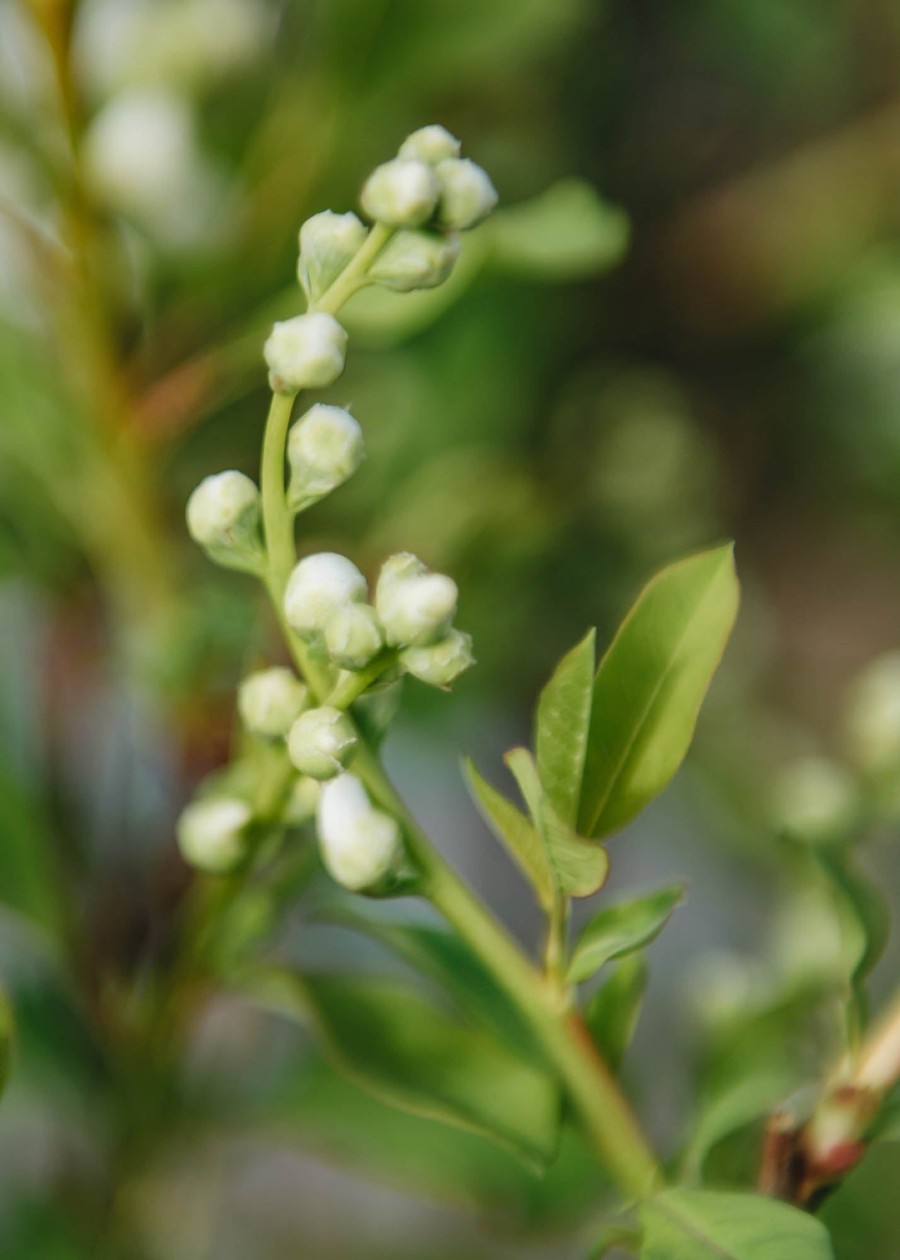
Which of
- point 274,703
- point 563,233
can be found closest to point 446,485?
point 563,233

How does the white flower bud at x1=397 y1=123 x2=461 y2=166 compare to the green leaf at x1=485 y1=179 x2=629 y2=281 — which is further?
the green leaf at x1=485 y1=179 x2=629 y2=281

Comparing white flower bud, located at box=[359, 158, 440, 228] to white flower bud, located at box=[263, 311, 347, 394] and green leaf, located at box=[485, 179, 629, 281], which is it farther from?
green leaf, located at box=[485, 179, 629, 281]

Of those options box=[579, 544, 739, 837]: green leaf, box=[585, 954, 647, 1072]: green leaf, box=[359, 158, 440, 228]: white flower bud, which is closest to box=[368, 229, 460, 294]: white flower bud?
box=[359, 158, 440, 228]: white flower bud

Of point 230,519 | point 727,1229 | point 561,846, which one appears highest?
point 230,519

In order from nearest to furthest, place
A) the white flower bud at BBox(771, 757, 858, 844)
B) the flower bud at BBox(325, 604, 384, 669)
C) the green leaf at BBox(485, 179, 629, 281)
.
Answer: the flower bud at BBox(325, 604, 384, 669) < the green leaf at BBox(485, 179, 629, 281) < the white flower bud at BBox(771, 757, 858, 844)

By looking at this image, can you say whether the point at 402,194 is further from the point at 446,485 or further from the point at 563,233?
the point at 446,485

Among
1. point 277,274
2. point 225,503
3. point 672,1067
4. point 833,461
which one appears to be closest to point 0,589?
point 277,274
